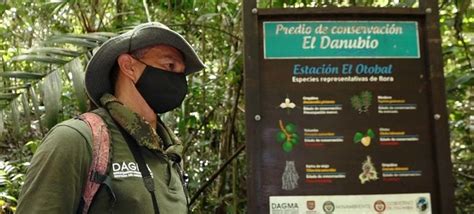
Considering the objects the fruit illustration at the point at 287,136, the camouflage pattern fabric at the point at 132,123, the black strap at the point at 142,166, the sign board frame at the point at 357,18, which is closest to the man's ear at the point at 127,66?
the camouflage pattern fabric at the point at 132,123

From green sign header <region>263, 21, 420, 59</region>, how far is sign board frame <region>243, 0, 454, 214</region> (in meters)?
0.04

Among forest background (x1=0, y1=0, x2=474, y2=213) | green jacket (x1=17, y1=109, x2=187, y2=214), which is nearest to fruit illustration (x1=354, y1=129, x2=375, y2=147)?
green jacket (x1=17, y1=109, x2=187, y2=214)

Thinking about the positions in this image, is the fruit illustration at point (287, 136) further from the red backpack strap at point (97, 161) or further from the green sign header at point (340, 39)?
the red backpack strap at point (97, 161)

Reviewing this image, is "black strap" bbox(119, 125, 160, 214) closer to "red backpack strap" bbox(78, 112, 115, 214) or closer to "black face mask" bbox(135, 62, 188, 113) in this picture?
"red backpack strap" bbox(78, 112, 115, 214)

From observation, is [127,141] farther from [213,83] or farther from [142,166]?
[213,83]

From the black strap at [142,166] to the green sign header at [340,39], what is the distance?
718 mm

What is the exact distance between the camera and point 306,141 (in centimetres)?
222

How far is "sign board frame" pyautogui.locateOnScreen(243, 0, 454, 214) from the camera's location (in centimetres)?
218

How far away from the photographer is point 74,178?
1644mm

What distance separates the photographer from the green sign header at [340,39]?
89.4 inches

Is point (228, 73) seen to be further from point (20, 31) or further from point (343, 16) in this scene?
point (20, 31)

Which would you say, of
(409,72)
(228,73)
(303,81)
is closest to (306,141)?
(303,81)

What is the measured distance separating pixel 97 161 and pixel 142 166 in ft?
0.60

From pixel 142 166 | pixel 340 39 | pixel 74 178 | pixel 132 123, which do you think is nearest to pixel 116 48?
pixel 132 123
